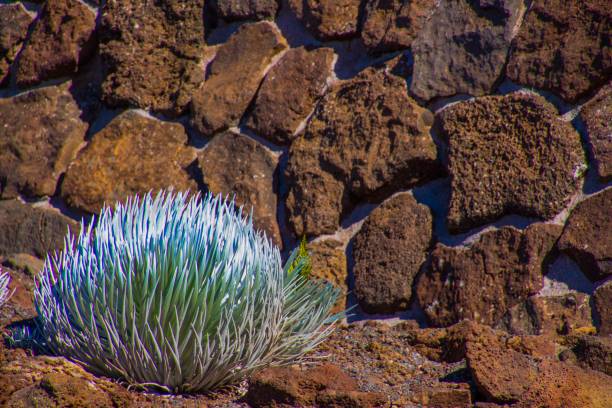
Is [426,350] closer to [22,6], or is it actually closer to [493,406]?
[493,406]

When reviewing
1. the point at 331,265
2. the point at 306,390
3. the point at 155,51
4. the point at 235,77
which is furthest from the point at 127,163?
the point at 306,390

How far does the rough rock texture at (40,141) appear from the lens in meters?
3.58

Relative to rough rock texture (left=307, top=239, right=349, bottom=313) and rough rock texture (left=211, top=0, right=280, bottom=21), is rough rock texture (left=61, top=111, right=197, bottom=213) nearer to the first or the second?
rough rock texture (left=211, top=0, right=280, bottom=21)

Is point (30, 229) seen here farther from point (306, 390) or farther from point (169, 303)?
point (306, 390)

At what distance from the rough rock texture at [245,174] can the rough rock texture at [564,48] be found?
104 cm

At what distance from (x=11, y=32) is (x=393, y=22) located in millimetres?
2120

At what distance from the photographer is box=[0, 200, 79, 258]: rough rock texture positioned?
3510mm

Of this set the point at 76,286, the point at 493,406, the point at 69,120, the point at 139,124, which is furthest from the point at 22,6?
the point at 493,406

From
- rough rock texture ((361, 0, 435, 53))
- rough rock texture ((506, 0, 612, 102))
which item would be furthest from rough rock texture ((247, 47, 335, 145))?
rough rock texture ((506, 0, 612, 102))

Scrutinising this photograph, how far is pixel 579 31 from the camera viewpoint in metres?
2.45

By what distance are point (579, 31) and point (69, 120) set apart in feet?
7.71

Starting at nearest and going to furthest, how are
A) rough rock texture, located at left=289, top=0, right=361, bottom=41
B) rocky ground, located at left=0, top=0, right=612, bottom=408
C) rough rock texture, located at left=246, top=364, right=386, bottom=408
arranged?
rough rock texture, located at left=246, top=364, right=386, bottom=408 → rocky ground, located at left=0, top=0, right=612, bottom=408 → rough rock texture, located at left=289, top=0, right=361, bottom=41

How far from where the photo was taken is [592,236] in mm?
2309

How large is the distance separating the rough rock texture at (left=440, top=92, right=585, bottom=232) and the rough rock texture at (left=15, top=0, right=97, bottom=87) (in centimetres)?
189
